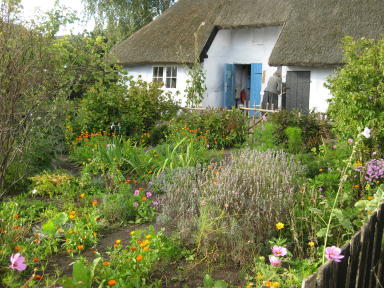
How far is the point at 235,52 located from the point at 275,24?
1.83 metres

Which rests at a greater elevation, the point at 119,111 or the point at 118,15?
the point at 118,15

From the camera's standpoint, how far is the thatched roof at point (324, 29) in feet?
38.7

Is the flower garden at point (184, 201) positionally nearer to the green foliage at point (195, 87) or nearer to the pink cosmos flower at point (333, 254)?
the pink cosmos flower at point (333, 254)

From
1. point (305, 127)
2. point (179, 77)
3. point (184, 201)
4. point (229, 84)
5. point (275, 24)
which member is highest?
point (275, 24)

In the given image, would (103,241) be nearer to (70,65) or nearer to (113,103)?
(70,65)

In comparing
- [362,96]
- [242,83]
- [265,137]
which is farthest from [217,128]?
[242,83]

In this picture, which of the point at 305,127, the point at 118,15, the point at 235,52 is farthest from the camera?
the point at 118,15

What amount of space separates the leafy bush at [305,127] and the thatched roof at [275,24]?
13.5ft

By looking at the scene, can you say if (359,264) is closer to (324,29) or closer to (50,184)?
(50,184)

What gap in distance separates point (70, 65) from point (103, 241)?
2665 mm

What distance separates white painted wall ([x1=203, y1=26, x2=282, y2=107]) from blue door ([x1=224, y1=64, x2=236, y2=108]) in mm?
215

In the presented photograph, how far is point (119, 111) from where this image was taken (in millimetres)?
9156

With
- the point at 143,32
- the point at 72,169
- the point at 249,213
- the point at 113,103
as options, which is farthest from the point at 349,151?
the point at 143,32

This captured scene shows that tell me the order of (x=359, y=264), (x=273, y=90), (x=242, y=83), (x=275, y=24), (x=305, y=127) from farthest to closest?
(x=242, y=83) → (x=275, y=24) → (x=273, y=90) → (x=305, y=127) → (x=359, y=264)
